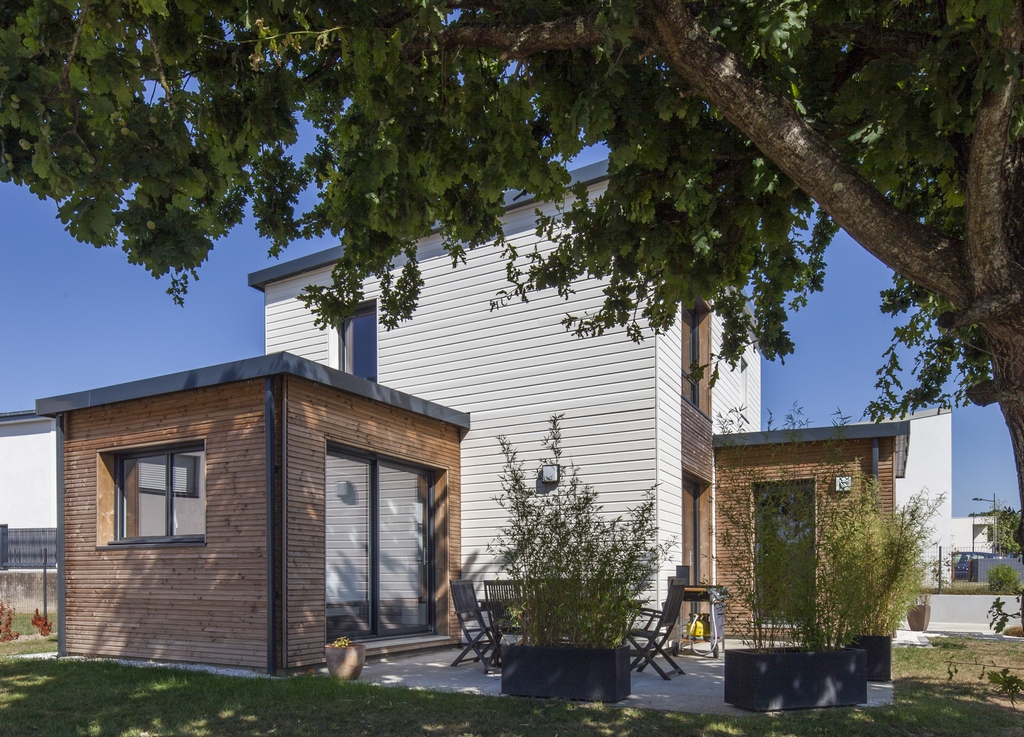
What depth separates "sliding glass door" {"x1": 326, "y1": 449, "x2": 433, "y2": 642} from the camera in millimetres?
9539

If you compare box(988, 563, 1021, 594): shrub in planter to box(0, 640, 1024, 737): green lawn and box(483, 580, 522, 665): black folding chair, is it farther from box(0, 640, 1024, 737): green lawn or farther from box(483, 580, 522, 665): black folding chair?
box(483, 580, 522, 665): black folding chair

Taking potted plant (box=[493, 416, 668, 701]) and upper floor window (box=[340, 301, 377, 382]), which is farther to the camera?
upper floor window (box=[340, 301, 377, 382])

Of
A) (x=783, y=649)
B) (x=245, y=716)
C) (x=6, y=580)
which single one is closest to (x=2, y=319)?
(x=6, y=580)

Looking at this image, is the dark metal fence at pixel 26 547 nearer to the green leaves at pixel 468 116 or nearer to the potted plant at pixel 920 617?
the green leaves at pixel 468 116

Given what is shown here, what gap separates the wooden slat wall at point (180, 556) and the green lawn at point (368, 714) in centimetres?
87

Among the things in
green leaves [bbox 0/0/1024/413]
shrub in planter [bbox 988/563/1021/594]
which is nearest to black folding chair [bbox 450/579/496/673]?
green leaves [bbox 0/0/1024/413]

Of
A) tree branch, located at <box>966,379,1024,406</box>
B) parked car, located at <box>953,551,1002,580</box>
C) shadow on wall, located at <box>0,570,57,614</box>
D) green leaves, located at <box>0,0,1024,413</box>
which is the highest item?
green leaves, located at <box>0,0,1024,413</box>

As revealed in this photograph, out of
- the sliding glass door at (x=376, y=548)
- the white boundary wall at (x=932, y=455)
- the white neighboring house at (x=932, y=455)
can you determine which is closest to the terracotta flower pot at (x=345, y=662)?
the sliding glass door at (x=376, y=548)

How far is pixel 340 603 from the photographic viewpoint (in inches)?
372

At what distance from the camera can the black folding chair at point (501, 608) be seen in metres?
7.30

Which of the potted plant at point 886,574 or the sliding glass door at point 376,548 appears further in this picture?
the sliding glass door at point 376,548

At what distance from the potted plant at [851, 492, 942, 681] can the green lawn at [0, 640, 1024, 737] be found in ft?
1.74

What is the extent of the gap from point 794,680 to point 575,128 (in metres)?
4.51

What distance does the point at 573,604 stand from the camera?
687cm
